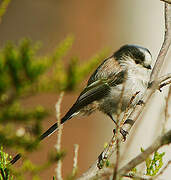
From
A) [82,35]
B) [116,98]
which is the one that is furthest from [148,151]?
[82,35]

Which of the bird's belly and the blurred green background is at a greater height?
the bird's belly

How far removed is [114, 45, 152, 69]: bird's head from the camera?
11.6 feet

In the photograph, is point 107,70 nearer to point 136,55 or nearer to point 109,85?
point 109,85

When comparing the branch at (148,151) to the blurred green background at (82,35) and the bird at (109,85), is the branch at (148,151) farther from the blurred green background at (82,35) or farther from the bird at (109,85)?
the blurred green background at (82,35)

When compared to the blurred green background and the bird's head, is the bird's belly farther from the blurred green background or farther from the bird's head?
the blurred green background

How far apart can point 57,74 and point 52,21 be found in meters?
4.08

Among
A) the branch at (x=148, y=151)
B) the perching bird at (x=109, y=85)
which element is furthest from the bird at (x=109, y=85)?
the branch at (x=148, y=151)

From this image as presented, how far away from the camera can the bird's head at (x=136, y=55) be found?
11.6 feet

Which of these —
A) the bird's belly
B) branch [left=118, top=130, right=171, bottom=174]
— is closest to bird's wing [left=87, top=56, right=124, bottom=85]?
the bird's belly

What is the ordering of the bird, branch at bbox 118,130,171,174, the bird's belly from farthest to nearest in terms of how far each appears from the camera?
the bird → the bird's belly → branch at bbox 118,130,171,174

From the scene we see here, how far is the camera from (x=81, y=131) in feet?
24.2

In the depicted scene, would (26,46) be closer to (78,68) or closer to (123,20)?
(78,68)

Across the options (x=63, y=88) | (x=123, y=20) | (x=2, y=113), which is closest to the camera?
(x=2, y=113)

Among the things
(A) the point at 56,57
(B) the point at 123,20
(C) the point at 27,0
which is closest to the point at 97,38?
(B) the point at 123,20
